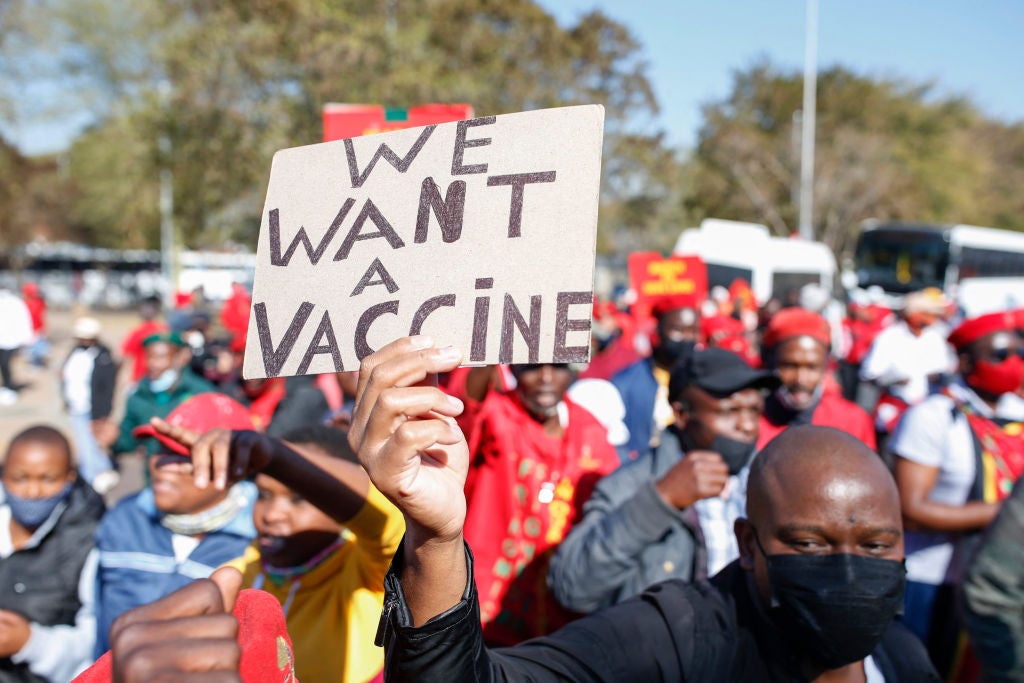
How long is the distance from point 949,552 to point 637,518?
1.47 metres

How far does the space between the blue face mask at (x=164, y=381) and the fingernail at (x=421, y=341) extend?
4.91 m

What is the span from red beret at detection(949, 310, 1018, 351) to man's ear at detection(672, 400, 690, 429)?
5.14 feet

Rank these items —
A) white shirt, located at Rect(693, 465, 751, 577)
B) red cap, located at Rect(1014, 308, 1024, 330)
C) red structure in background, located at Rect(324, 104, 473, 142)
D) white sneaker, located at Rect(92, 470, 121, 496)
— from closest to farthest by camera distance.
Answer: white shirt, located at Rect(693, 465, 751, 577) → red structure in background, located at Rect(324, 104, 473, 142) → red cap, located at Rect(1014, 308, 1024, 330) → white sneaker, located at Rect(92, 470, 121, 496)

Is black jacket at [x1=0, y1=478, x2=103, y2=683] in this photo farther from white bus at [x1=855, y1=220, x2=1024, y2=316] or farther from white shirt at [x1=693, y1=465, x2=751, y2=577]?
white bus at [x1=855, y1=220, x2=1024, y2=316]

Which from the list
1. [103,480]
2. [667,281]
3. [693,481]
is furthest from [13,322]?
[693,481]

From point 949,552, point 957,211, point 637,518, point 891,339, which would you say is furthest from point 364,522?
point 957,211

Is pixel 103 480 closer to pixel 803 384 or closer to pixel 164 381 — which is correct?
pixel 164 381

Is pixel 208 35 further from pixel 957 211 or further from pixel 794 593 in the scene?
pixel 957 211

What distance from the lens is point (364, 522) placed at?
6.87 feet

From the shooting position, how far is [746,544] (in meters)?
1.96

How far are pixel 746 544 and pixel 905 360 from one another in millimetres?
5675

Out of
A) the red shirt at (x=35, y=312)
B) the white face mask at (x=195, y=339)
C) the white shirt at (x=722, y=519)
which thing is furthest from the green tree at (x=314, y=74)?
the white shirt at (x=722, y=519)

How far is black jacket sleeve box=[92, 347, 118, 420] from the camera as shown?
749 centimetres

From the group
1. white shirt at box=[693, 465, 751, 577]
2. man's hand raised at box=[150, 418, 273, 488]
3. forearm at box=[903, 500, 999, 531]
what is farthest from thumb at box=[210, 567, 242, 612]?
forearm at box=[903, 500, 999, 531]
